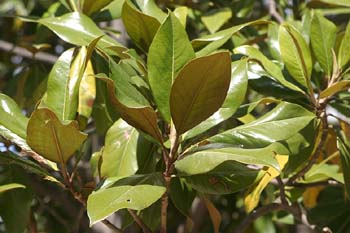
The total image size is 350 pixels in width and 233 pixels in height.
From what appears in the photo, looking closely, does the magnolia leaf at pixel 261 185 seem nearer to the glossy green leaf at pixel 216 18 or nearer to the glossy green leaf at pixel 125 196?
the glossy green leaf at pixel 125 196

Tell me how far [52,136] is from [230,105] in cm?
29

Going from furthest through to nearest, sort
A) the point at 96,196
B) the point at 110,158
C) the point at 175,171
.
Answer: the point at 110,158
the point at 175,171
the point at 96,196

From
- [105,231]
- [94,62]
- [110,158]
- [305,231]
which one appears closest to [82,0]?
[94,62]

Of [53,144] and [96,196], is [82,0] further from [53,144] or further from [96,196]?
[96,196]

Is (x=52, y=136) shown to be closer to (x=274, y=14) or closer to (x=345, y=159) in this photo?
(x=345, y=159)

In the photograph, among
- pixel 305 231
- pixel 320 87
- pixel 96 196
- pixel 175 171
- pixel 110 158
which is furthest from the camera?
pixel 305 231

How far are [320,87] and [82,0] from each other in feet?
1.67

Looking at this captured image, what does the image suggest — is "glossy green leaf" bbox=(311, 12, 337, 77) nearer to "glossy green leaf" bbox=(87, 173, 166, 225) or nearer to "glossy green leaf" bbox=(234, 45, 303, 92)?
"glossy green leaf" bbox=(234, 45, 303, 92)

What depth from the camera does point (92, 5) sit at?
53.2 inches

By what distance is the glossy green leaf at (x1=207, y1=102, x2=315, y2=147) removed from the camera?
1009mm

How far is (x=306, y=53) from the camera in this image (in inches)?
48.4

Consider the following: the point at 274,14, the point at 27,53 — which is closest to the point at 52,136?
the point at 27,53

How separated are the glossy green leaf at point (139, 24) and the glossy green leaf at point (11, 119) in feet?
0.77

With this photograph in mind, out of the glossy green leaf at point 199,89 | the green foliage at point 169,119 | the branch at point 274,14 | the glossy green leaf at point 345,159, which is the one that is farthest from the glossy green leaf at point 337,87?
the branch at point 274,14
